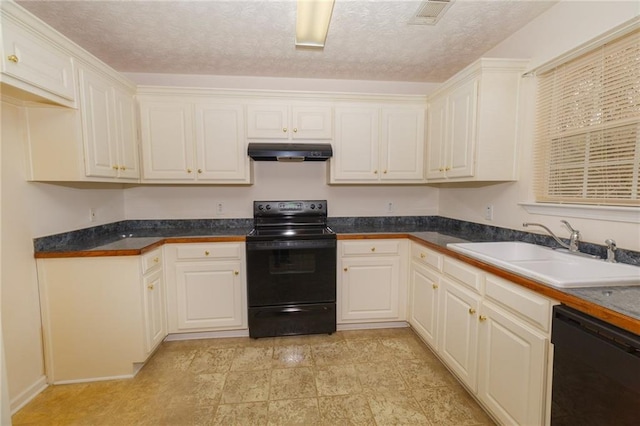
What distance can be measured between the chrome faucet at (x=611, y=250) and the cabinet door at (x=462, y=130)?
35.1 inches

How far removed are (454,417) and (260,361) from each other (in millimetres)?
1372

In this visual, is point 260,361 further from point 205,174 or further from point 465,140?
point 465,140

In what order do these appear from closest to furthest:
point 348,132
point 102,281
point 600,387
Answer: point 600,387 < point 102,281 < point 348,132

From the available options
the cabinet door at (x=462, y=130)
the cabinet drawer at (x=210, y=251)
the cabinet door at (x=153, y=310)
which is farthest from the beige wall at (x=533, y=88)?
the cabinet door at (x=153, y=310)

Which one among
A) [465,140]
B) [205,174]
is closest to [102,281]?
[205,174]

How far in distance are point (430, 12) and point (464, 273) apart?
1.69m

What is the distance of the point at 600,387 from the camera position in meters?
0.99

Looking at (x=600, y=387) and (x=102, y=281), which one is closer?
(x=600, y=387)

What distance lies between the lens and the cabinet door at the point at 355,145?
9.00 ft

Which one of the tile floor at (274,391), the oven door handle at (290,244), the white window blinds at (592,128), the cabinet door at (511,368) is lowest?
the tile floor at (274,391)

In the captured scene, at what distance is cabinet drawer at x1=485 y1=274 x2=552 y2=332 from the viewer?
1.22 meters

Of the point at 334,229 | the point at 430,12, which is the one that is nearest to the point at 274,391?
the point at 334,229

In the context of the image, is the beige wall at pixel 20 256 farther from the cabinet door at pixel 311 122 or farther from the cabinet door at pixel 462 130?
A: the cabinet door at pixel 462 130

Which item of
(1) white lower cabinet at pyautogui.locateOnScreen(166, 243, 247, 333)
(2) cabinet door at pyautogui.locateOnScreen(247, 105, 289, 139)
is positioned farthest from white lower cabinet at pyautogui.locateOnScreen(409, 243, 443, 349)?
(2) cabinet door at pyautogui.locateOnScreen(247, 105, 289, 139)
